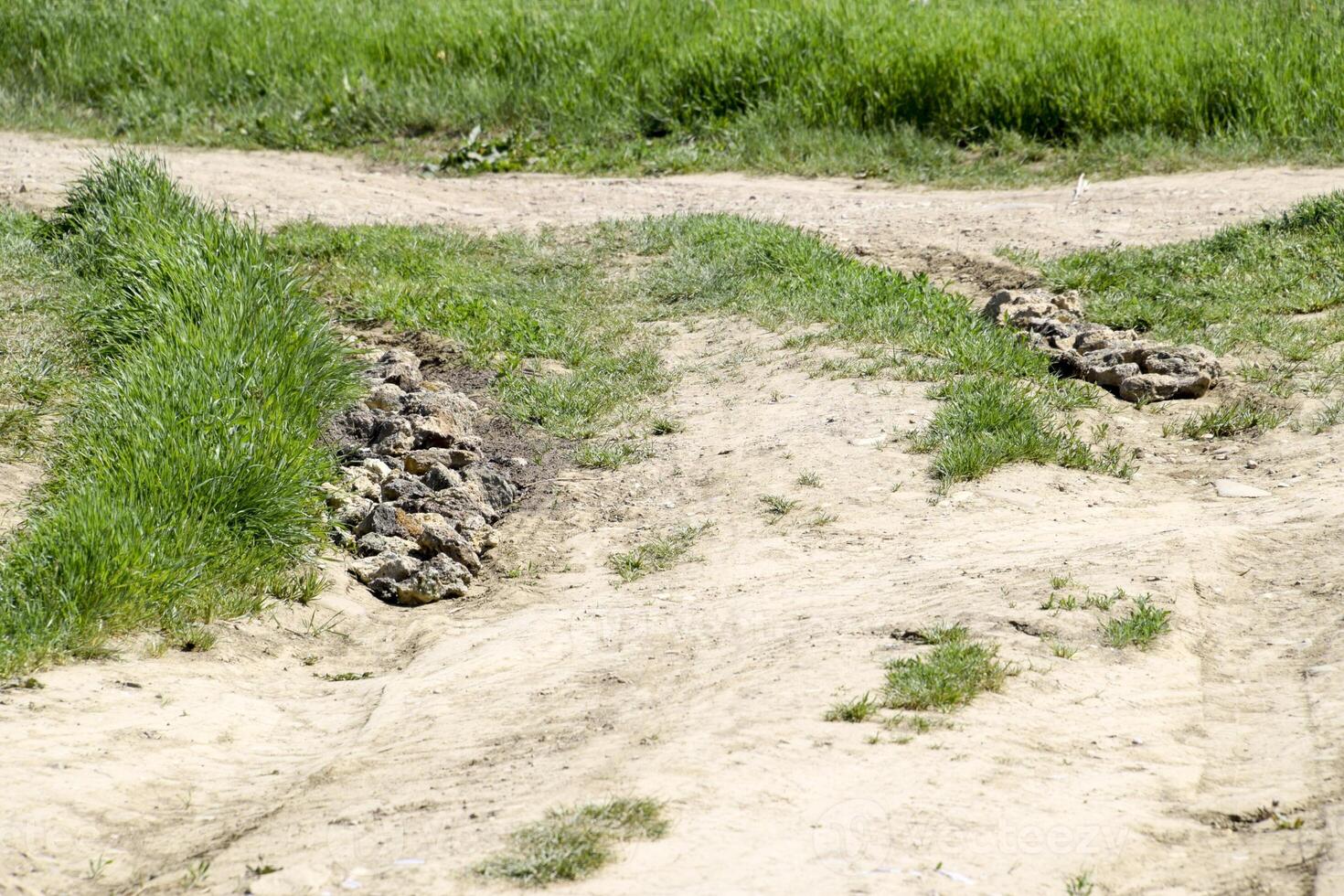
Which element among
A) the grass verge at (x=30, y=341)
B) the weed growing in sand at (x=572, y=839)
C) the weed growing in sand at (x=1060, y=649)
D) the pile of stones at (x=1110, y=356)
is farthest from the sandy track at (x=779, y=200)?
→ the weed growing in sand at (x=572, y=839)

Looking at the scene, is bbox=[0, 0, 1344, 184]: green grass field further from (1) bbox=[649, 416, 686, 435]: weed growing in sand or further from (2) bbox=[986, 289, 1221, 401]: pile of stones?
(1) bbox=[649, 416, 686, 435]: weed growing in sand

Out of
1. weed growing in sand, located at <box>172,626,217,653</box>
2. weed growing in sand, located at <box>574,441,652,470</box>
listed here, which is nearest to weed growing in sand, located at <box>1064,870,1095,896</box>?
weed growing in sand, located at <box>172,626,217,653</box>

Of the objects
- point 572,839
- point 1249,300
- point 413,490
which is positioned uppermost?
point 572,839

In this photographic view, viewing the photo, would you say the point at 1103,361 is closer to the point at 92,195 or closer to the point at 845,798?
the point at 845,798

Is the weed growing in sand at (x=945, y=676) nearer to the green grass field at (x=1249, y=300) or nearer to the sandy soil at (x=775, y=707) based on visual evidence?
the sandy soil at (x=775, y=707)

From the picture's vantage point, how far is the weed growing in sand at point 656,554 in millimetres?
5098

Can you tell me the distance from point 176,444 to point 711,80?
26.1 feet

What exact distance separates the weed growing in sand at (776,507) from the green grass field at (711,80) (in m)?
5.78

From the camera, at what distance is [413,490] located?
5754 millimetres

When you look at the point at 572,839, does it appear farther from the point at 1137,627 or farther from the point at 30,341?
the point at 30,341

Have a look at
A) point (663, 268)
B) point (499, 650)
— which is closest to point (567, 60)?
point (663, 268)

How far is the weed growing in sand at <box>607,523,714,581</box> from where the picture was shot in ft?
16.7

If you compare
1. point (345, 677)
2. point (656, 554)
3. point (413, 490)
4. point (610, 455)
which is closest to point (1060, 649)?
point (656, 554)

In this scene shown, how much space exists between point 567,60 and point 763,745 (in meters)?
10.0
